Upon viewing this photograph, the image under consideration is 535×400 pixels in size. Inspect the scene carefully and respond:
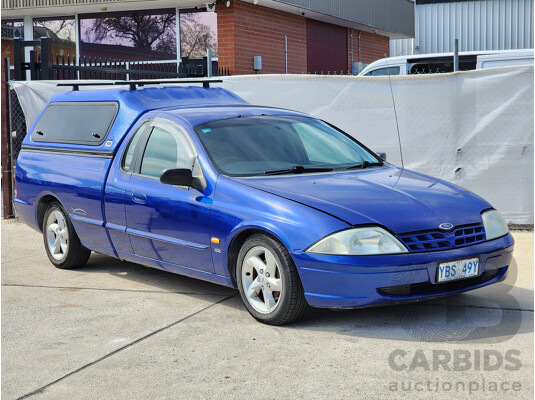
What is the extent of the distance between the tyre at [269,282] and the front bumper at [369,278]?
0.11 metres

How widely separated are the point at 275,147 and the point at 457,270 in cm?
184

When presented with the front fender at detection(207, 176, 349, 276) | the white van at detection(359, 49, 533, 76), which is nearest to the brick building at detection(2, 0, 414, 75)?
the white van at detection(359, 49, 533, 76)

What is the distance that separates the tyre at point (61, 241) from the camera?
770 centimetres

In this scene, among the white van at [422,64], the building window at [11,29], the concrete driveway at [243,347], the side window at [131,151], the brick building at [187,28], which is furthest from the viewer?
the building window at [11,29]

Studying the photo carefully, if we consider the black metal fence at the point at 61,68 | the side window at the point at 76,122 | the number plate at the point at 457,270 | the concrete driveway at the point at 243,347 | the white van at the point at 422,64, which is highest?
the white van at the point at 422,64

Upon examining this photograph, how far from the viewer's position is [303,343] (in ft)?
16.9

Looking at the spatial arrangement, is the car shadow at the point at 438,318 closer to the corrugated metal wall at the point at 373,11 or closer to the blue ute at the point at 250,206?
the blue ute at the point at 250,206

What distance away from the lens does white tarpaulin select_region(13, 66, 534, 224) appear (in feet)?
30.4

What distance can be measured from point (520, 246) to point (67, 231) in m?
4.50

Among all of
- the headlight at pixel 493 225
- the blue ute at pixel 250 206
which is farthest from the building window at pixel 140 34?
the headlight at pixel 493 225

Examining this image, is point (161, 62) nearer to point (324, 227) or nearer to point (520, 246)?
point (520, 246)

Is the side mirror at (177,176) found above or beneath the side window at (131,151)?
beneath

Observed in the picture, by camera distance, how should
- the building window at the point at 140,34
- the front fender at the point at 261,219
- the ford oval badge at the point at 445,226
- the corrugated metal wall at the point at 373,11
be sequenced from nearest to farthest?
1. the front fender at the point at 261,219
2. the ford oval badge at the point at 445,226
3. the building window at the point at 140,34
4. the corrugated metal wall at the point at 373,11

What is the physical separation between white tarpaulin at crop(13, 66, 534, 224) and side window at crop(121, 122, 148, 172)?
11.0ft
